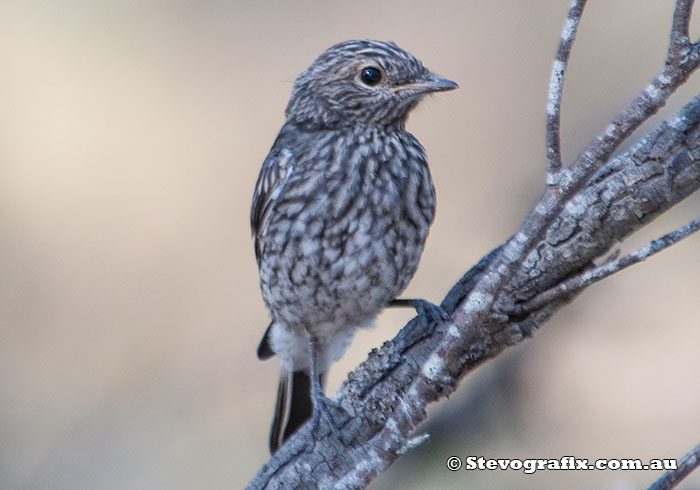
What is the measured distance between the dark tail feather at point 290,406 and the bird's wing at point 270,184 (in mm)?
757

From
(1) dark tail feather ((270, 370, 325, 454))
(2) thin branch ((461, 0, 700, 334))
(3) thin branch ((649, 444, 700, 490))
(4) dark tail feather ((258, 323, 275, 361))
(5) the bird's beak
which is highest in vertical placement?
(5) the bird's beak

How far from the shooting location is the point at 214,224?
7.06 m

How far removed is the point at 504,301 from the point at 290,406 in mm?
1895

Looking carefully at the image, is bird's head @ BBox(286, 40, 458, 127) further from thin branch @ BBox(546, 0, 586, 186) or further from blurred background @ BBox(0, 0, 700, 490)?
thin branch @ BBox(546, 0, 586, 186)

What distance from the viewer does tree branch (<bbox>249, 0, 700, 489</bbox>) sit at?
2.78 meters

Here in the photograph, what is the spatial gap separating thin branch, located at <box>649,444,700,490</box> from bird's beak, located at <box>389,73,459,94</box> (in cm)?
229

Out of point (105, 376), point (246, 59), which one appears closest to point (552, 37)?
point (246, 59)

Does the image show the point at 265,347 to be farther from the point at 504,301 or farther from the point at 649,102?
the point at 649,102

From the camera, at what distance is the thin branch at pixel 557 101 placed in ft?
8.18

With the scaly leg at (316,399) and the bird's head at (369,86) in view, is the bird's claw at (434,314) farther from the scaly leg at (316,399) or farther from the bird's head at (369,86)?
the bird's head at (369,86)

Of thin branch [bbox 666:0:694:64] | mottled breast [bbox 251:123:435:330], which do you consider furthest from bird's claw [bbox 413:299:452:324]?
thin branch [bbox 666:0:694:64]

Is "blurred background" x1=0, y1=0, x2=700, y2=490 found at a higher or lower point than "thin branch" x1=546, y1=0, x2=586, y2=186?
higher

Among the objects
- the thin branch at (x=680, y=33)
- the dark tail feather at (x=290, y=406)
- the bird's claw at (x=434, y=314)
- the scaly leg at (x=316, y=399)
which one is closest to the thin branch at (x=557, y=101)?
the thin branch at (x=680, y=33)

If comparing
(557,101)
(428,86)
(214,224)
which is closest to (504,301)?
(557,101)
